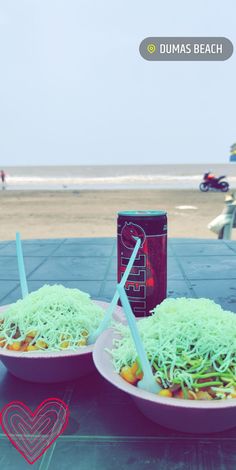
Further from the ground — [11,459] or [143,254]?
[143,254]

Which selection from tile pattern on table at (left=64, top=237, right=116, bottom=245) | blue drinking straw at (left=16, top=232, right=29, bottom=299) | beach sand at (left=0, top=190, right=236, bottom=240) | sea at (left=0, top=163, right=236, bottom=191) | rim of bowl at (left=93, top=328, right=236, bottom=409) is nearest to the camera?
rim of bowl at (left=93, top=328, right=236, bottom=409)

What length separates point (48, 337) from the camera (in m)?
0.95

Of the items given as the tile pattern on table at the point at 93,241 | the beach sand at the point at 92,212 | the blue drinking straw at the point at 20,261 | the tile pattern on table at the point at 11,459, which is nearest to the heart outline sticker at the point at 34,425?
the tile pattern on table at the point at 11,459

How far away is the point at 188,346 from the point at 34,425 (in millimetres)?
325

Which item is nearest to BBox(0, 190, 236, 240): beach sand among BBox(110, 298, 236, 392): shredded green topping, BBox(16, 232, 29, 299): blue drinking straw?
BBox(16, 232, 29, 299): blue drinking straw

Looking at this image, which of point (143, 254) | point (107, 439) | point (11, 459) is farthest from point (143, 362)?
point (143, 254)

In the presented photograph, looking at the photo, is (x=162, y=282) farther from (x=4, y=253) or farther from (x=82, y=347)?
(x=4, y=253)

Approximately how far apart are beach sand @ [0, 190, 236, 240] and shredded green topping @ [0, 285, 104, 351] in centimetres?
765

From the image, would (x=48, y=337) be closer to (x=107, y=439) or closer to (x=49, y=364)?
(x=49, y=364)

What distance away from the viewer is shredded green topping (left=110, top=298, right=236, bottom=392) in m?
0.78

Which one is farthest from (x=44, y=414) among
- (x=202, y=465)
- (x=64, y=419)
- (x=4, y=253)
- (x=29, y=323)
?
(x=4, y=253)

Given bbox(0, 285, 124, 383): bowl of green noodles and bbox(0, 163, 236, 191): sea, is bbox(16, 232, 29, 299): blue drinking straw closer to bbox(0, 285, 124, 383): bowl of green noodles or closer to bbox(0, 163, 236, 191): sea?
bbox(0, 285, 124, 383): bowl of green noodles

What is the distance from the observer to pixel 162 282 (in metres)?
1.18

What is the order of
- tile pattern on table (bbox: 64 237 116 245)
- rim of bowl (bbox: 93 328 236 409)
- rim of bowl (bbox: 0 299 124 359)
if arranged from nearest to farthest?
rim of bowl (bbox: 93 328 236 409)
rim of bowl (bbox: 0 299 124 359)
tile pattern on table (bbox: 64 237 116 245)
